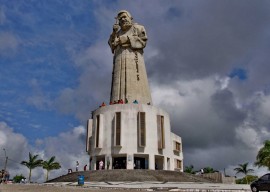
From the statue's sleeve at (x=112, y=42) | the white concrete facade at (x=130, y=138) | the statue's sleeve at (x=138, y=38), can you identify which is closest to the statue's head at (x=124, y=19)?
the statue's sleeve at (x=138, y=38)

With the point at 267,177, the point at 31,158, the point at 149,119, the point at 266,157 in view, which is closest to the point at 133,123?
the point at 149,119

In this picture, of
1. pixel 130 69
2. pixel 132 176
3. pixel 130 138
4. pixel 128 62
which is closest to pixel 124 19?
pixel 128 62

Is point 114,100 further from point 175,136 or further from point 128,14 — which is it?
point 128,14

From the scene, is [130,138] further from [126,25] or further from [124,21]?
[124,21]

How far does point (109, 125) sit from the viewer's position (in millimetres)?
42781

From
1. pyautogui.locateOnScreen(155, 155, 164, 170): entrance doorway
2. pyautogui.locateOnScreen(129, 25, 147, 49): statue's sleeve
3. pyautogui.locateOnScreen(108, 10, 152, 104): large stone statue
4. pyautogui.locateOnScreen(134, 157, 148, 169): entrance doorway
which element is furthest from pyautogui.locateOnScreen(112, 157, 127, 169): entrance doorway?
pyautogui.locateOnScreen(129, 25, 147, 49): statue's sleeve

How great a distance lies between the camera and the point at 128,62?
49.4 meters

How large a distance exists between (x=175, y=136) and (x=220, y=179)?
461 inches

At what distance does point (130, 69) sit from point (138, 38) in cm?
501

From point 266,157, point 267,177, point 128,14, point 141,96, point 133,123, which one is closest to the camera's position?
point 267,177

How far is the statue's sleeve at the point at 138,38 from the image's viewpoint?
49.9 meters

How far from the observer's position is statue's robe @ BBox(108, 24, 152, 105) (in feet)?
156

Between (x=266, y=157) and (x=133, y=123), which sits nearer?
(x=266, y=157)

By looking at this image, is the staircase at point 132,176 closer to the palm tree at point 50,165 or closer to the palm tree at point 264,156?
the palm tree at point 264,156
